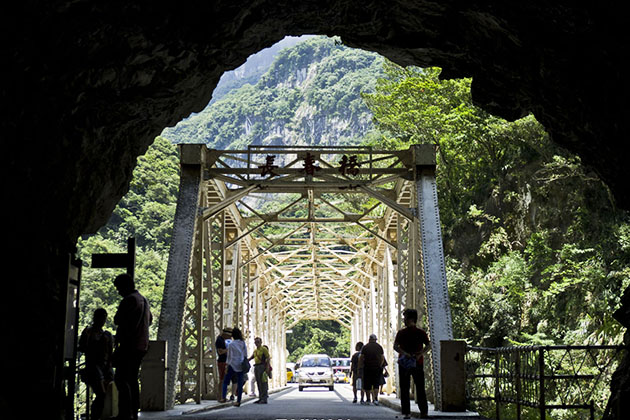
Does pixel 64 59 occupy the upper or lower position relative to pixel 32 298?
upper

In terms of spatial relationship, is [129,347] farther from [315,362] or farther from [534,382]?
[315,362]

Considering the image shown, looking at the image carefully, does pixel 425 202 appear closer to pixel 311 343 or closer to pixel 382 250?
pixel 382 250

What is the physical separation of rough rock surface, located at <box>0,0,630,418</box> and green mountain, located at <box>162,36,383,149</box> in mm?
127988

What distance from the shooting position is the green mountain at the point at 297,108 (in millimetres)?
151750

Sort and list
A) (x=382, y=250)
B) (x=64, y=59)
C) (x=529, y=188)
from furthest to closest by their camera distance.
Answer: (x=529, y=188) → (x=382, y=250) → (x=64, y=59)

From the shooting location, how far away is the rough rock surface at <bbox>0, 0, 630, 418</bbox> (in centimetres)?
723

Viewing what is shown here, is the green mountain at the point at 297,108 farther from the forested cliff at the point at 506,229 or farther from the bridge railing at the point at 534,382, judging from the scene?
the bridge railing at the point at 534,382

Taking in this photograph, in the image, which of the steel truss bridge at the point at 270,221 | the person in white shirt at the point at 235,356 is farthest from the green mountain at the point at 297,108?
the person in white shirt at the point at 235,356

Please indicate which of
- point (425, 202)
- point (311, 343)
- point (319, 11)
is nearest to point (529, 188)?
Answer: point (425, 202)

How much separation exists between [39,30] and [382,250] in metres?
18.9

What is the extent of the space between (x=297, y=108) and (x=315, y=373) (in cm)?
13609

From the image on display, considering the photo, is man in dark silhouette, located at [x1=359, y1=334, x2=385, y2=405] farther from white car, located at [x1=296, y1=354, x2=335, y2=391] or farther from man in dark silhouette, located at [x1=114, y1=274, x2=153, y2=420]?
white car, located at [x1=296, y1=354, x2=335, y2=391]

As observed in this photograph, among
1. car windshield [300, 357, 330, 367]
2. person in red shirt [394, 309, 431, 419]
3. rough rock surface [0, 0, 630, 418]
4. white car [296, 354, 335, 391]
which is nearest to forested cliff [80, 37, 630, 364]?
person in red shirt [394, 309, 431, 419]

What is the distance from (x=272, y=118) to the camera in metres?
169
